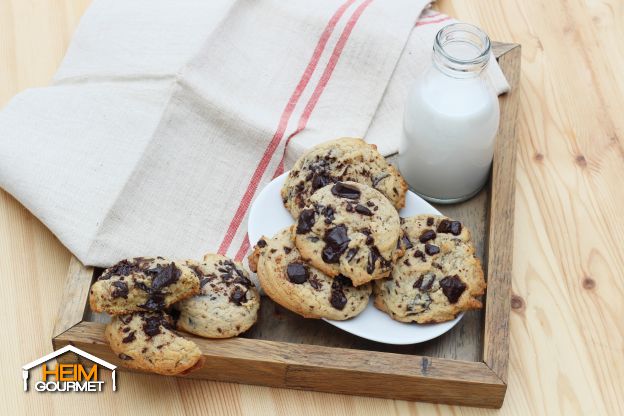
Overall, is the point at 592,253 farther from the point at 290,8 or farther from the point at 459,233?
the point at 290,8

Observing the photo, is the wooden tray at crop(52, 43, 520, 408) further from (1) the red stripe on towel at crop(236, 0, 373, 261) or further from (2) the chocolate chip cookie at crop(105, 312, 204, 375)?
(1) the red stripe on towel at crop(236, 0, 373, 261)

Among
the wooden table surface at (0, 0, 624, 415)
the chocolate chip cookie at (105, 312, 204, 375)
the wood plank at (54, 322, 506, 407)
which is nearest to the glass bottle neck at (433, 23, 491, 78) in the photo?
the wooden table surface at (0, 0, 624, 415)

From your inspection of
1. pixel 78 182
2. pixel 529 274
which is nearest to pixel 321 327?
pixel 529 274

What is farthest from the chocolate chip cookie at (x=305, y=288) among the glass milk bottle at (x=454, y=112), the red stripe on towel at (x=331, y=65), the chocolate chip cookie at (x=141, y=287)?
the red stripe on towel at (x=331, y=65)

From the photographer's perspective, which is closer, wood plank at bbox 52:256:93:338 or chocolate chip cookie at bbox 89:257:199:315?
chocolate chip cookie at bbox 89:257:199:315

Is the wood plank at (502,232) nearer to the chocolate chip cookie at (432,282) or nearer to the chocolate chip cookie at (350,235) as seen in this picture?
the chocolate chip cookie at (432,282)

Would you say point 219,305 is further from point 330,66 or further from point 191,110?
point 330,66
